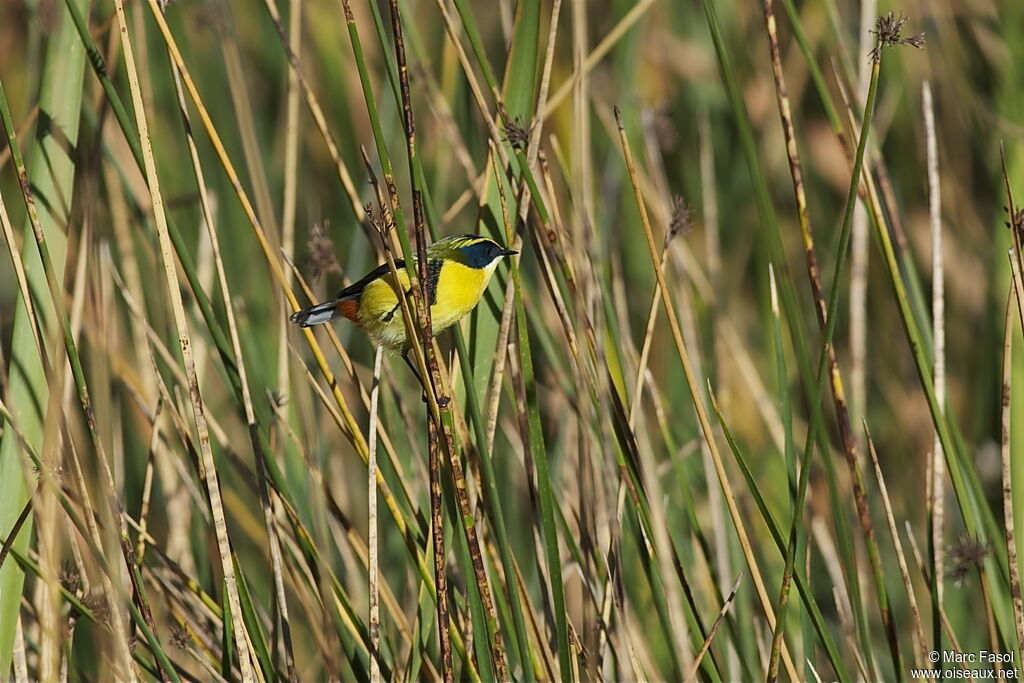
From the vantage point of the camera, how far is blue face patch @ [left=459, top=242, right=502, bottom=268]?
1.71m

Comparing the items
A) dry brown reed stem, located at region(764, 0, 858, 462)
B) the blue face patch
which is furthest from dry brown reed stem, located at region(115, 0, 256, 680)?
dry brown reed stem, located at region(764, 0, 858, 462)

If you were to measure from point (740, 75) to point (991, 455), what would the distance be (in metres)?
1.39

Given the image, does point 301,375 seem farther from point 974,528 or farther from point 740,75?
point 740,75

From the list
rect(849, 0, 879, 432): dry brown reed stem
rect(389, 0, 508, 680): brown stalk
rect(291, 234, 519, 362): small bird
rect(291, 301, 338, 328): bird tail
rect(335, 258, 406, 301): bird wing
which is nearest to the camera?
rect(389, 0, 508, 680): brown stalk

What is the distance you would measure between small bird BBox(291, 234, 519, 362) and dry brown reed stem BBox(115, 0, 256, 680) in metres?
0.32

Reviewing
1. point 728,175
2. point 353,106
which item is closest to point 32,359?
point 353,106

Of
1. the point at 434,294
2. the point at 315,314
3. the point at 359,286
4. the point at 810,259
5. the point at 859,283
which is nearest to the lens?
the point at 810,259

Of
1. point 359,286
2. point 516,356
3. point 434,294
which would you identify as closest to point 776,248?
point 516,356

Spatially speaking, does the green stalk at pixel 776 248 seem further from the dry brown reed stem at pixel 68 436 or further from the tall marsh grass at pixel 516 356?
the dry brown reed stem at pixel 68 436

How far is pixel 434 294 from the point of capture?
1.76 metres

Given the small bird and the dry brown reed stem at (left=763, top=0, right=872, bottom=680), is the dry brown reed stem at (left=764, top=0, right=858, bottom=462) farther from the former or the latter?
the small bird

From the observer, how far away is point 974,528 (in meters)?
1.67

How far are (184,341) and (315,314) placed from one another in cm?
54

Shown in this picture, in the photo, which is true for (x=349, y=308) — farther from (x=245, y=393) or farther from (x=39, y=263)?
(x=39, y=263)
